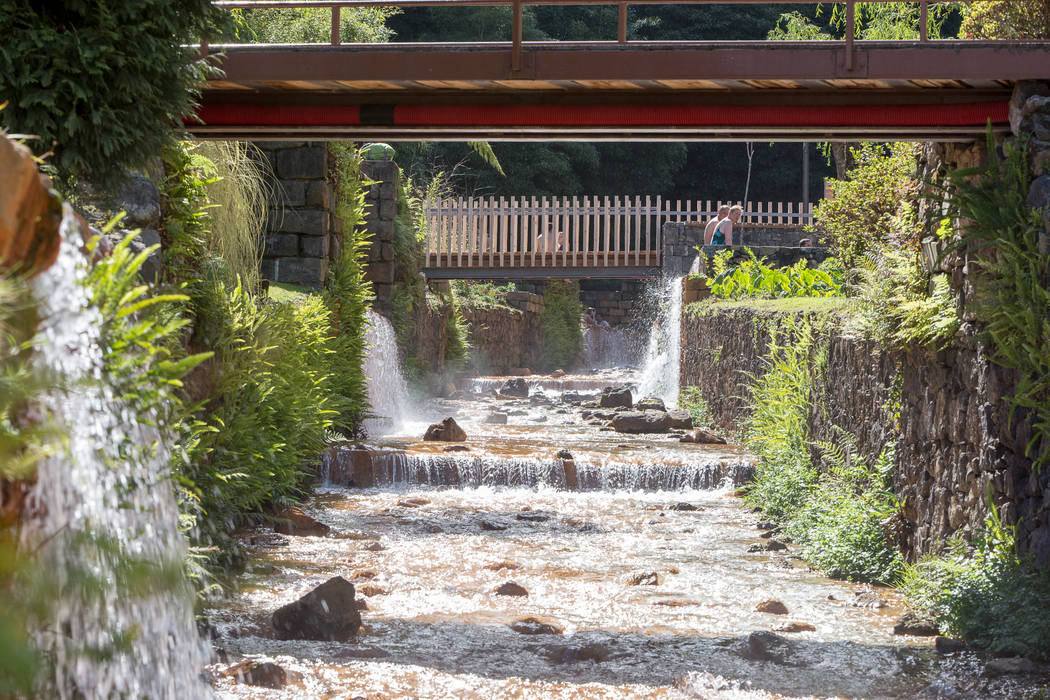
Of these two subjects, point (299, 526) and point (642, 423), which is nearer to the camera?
point (299, 526)

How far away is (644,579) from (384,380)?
27.5 ft

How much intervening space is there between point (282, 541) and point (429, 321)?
10.6 m

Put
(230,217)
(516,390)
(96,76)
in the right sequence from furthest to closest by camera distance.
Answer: (516,390)
(230,217)
(96,76)

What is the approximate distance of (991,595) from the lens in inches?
198

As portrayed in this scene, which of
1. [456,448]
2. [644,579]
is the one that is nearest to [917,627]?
[644,579]

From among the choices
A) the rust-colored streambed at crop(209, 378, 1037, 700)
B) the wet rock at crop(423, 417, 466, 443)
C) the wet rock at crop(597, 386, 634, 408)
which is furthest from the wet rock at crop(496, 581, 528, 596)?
the wet rock at crop(597, 386, 634, 408)

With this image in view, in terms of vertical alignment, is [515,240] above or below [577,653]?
above

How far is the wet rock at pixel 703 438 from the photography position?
38.6 feet

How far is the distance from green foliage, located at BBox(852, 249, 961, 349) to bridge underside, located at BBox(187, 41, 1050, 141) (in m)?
0.79

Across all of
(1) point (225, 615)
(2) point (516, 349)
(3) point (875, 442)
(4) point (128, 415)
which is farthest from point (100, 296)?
(2) point (516, 349)

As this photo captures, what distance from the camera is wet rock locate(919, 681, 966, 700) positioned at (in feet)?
14.8

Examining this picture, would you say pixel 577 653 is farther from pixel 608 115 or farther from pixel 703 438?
pixel 703 438

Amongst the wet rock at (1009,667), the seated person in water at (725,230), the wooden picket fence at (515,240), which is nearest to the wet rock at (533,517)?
the wet rock at (1009,667)

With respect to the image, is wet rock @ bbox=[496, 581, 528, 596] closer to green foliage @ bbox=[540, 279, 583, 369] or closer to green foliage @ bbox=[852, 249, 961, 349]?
green foliage @ bbox=[852, 249, 961, 349]
